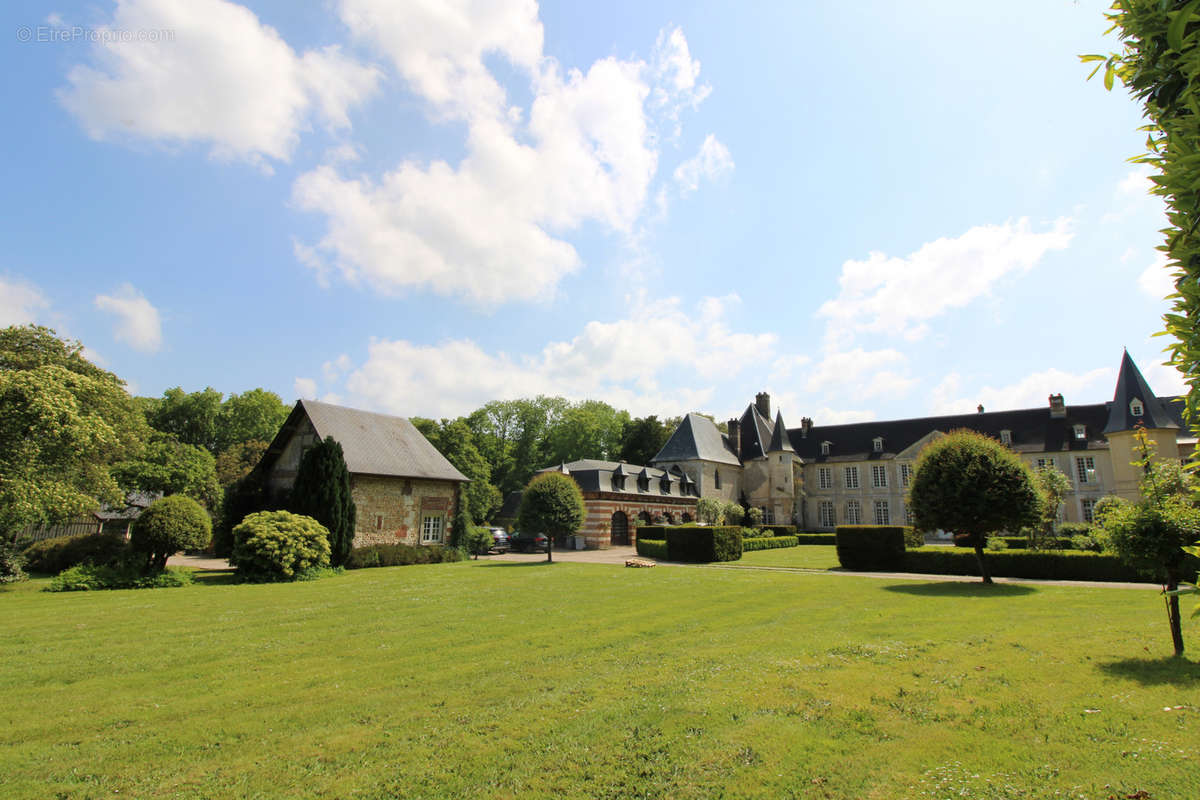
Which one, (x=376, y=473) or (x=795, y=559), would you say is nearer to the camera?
(x=376, y=473)

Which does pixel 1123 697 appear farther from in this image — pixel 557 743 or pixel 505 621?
pixel 505 621

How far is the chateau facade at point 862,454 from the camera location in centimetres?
3956

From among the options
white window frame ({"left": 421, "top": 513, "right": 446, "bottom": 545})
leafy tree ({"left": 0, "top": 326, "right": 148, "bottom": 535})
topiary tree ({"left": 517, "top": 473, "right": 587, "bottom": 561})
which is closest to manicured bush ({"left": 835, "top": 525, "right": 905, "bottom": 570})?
topiary tree ({"left": 517, "top": 473, "right": 587, "bottom": 561})

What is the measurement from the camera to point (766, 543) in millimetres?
33000

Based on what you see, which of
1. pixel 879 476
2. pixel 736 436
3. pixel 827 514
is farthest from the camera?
pixel 736 436

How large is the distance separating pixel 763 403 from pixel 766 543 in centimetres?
2380

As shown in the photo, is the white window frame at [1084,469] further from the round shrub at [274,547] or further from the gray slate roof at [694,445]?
the round shrub at [274,547]

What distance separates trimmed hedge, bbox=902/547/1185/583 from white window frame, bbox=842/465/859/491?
27.9m

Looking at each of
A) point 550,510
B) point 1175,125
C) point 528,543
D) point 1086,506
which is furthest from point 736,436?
point 1175,125

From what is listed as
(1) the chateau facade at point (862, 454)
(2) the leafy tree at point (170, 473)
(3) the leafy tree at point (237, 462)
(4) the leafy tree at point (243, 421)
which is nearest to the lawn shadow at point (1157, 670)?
(1) the chateau facade at point (862, 454)

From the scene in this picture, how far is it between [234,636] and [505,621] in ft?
14.8

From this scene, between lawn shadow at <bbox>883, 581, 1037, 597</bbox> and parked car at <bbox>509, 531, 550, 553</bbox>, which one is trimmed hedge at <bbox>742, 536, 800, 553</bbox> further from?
lawn shadow at <bbox>883, 581, 1037, 597</bbox>

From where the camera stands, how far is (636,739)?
5082 millimetres

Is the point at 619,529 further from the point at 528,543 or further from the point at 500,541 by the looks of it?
the point at 500,541
